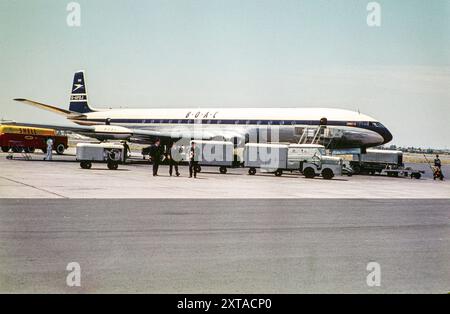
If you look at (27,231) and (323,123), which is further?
(323,123)

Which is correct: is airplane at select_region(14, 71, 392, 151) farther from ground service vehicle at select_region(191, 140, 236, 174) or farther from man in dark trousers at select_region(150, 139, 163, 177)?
man in dark trousers at select_region(150, 139, 163, 177)

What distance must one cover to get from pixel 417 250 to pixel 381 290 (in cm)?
386

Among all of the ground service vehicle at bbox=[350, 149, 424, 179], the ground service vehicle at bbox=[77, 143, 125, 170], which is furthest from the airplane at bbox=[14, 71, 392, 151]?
the ground service vehicle at bbox=[77, 143, 125, 170]

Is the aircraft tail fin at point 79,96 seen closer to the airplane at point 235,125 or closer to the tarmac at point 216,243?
the airplane at point 235,125

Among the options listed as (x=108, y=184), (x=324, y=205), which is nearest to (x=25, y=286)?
(x=324, y=205)

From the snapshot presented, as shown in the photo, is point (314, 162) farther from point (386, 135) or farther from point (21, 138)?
point (21, 138)

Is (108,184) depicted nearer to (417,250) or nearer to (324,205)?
(324,205)

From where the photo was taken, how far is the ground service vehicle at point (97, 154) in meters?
39.2

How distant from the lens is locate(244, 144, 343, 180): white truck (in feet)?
126

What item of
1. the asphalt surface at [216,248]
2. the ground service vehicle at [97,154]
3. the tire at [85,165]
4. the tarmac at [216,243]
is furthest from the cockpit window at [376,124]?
the asphalt surface at [216,248]

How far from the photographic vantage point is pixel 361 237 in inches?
542

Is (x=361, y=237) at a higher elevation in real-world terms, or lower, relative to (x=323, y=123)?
lower

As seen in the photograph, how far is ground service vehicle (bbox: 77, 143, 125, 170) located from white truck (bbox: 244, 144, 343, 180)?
8970mm

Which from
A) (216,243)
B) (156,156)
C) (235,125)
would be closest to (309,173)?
(156,156)
